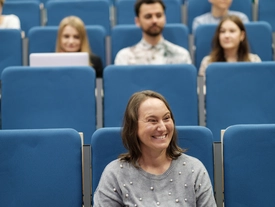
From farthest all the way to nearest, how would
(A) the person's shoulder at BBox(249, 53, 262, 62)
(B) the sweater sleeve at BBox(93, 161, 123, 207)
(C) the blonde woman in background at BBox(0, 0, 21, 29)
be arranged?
(C) the blonde woman in background at BBox(0, 0, 21, 29) → (A) the person's shoulder at BBox(249, 53, 262, 62) → (B) the sweater sleeve at BBox(93, 161, 123, 207)

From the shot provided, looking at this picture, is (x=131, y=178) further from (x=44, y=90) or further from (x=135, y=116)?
(x=44, y=90)

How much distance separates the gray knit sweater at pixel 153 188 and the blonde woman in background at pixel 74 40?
23.2 inches

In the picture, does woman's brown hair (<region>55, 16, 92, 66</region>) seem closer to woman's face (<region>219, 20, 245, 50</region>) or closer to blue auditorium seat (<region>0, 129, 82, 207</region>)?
woman's face (<region>219, 20, 245, 50</region>)

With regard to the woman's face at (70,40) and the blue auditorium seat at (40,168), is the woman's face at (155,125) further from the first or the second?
the woman's face at (70,40)

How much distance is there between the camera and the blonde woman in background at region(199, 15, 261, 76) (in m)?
1.25

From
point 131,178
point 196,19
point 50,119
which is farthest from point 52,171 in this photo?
point 196,19

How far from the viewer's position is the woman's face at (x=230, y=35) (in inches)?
49.3

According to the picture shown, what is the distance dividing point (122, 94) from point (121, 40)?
A: 32 centimetres

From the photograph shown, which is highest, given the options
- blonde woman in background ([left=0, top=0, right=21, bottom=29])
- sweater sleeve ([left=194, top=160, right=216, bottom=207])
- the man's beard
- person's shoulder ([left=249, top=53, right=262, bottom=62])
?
blonde woman in background ([left=0, top=0, right=21, bottom=29])

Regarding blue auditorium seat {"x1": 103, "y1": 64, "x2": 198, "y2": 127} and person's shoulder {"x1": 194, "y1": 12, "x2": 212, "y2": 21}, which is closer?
blue auditorium seat {"x1": 103, "y1": 64, "x2": 198, "y2": 127}

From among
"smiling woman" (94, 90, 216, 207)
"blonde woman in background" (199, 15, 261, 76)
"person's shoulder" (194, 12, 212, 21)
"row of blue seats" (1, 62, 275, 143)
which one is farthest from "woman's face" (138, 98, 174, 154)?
"person's shoulder" (194, 12, 212, 21)

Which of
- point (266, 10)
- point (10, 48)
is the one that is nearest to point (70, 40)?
point (10, 48)

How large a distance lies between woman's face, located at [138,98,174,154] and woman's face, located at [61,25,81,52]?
60 cm

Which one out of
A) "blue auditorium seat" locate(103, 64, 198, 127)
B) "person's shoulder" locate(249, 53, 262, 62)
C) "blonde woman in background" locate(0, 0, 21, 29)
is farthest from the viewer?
"blonde woman in background" locate(0, 0, 21, 29)
